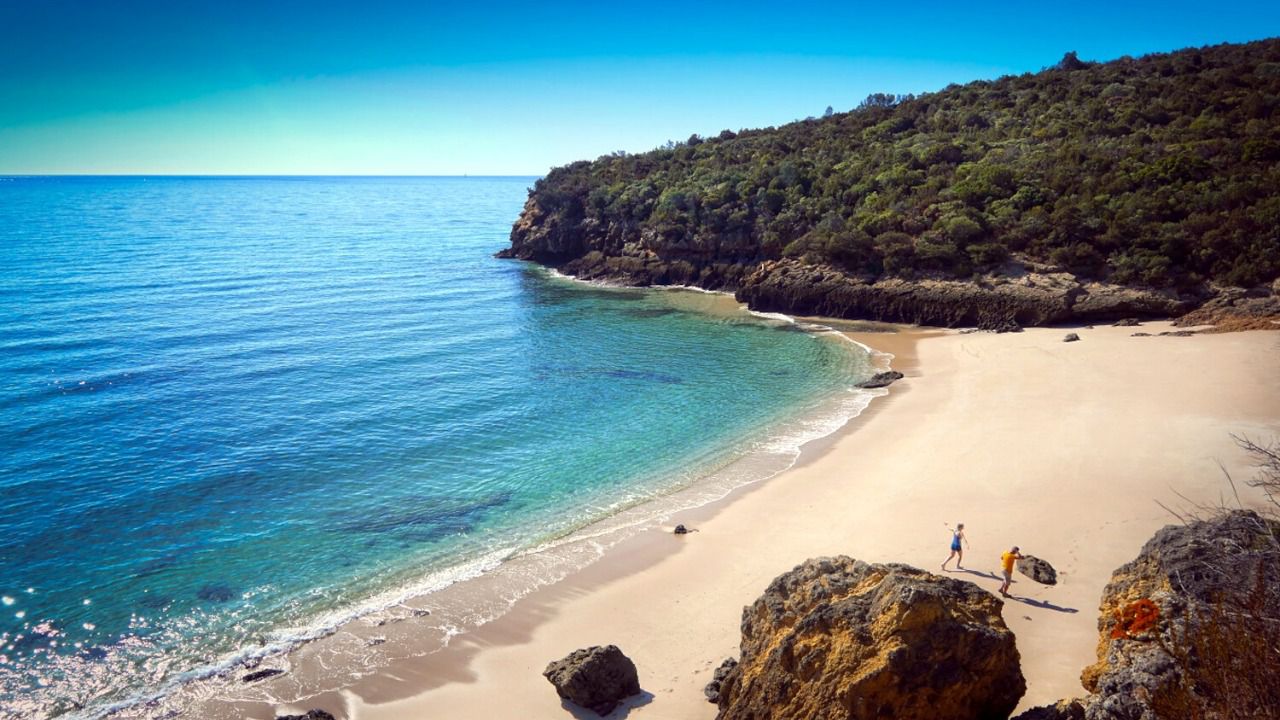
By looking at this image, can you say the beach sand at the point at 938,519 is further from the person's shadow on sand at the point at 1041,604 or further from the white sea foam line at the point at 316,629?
the white sea foam line at the point at 316,629

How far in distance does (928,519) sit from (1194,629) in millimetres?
10360

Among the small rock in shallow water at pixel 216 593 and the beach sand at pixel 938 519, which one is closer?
the beach sand at pixel 938 519

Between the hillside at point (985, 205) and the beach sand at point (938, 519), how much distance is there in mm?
8707

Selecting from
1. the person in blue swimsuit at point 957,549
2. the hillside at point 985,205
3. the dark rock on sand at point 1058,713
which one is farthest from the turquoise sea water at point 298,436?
the dark rock on sand at point 1058,713

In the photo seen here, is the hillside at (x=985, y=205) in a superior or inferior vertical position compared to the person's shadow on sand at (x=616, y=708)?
superior

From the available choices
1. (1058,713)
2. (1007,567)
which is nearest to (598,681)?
(1058,713)

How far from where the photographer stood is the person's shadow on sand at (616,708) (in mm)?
11836

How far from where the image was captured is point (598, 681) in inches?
466

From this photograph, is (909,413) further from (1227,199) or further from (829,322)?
(1227,199)

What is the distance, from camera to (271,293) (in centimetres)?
4981

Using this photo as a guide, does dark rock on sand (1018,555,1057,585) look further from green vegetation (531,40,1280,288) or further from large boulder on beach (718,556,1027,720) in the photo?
green vegetation (531,40,1280,288)

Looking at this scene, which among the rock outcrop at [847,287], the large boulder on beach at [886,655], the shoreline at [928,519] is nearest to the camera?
the large boulder on beach at [886,655]

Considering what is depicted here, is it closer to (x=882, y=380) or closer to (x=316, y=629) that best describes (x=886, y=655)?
(x=316, y=629)

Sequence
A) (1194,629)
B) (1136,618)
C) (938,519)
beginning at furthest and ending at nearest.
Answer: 1. (938,519)
2. (1136,618)
3. (1194,629)
